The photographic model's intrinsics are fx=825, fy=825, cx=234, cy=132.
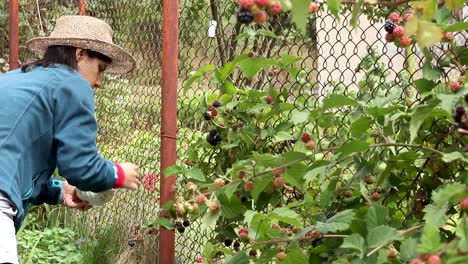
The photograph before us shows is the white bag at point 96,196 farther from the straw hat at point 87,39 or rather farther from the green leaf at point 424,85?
the green leaf at point 424,85

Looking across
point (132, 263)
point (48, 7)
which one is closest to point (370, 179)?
point (132, 263)

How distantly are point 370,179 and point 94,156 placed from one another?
133 centimetres

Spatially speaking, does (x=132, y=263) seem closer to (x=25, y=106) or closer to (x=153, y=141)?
(x=153, y=141)

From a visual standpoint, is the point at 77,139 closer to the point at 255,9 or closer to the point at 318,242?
the point at 318,242

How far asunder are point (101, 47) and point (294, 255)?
73.5 inches

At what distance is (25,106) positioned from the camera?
3.68 m

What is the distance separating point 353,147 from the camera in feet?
8.70

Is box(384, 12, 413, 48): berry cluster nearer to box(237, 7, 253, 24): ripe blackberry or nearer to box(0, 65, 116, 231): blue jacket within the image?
box(237, 7, 253, 24): ripe blackberry

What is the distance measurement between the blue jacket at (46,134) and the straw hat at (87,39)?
0.35 metres

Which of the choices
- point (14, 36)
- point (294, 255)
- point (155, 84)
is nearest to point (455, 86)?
point (294, 255)

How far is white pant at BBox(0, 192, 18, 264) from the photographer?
3.47 m

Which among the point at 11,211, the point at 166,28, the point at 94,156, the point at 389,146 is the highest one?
the point at 166,28

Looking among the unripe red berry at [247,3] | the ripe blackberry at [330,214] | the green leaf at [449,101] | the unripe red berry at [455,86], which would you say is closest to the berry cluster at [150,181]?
the ripe blackberry at [330,214]

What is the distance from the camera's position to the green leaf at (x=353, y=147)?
103 inches
